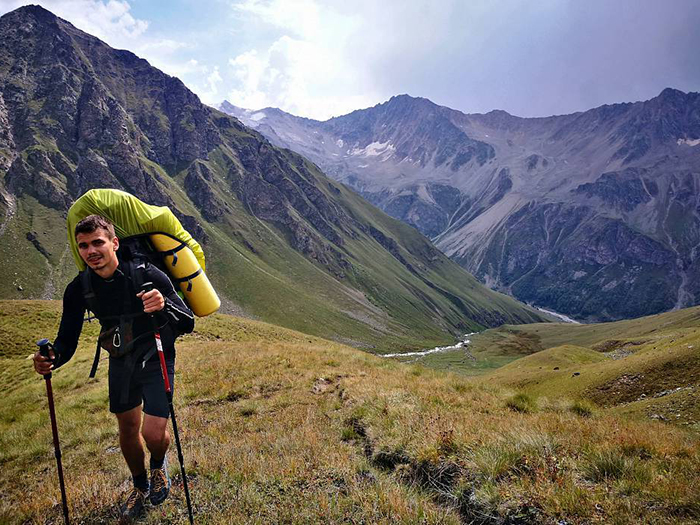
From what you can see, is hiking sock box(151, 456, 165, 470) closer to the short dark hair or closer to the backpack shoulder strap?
the backpack shoulder strap

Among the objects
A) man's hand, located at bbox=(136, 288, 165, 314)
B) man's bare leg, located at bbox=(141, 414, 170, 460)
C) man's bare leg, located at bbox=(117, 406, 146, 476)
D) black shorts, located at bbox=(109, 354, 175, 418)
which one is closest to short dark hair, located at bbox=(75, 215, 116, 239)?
man's hand, located at bbox=(136, 288, 165, 314)

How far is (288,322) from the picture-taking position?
14425cm

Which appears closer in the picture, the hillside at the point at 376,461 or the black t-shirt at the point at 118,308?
the hillside at the point at 376,461

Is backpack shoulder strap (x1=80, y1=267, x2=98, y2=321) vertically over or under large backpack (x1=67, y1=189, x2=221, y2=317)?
under

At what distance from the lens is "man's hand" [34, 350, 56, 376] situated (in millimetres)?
5625

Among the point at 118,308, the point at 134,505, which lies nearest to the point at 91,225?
the point at 118,308

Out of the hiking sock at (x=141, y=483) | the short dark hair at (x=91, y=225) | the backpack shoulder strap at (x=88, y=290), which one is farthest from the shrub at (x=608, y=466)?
the short dark hair at (x=91, y=225)

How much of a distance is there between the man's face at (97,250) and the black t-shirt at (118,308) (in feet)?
0.74

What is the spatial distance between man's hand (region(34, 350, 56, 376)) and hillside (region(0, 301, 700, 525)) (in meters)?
2.18

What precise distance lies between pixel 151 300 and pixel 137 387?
165 cm

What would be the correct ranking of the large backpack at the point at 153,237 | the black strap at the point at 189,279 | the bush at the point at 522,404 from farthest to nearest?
the bush at the point at 522,404 < the black strap at the point at 189,279 < the large backpack at the point at 153,237

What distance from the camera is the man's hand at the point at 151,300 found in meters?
5.54

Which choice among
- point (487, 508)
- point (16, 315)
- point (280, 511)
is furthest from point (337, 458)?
point (16, 315)

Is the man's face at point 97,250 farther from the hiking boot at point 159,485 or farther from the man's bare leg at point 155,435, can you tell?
the hiking boot at point 159,485
